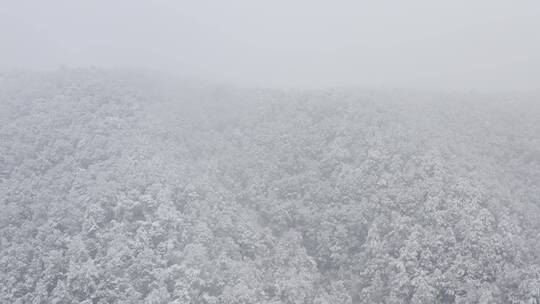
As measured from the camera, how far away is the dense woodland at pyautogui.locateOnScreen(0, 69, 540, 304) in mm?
24500

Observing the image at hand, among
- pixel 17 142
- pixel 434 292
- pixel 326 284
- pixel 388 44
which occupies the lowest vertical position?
pixel 326 284

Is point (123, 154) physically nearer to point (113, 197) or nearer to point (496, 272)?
point (113, 197)

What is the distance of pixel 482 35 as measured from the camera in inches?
3920

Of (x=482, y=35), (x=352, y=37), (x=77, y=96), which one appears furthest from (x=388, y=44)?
(x=77, y=96)

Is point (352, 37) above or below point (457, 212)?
above

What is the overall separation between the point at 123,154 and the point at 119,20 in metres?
119

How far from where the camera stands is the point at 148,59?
104375 millimetres

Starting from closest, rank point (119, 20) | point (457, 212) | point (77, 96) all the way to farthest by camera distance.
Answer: point (457, 212)
point (77, 96)
point (119, 20)

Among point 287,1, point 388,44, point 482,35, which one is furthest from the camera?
point 287,1

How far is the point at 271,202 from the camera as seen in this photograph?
1252 inches

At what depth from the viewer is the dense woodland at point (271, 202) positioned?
2450cm

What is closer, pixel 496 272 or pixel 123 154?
pixel 496 272

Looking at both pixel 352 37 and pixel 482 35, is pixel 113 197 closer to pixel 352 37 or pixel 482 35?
pixel 482 35

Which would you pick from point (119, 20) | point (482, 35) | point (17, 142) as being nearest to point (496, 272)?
point (17, 142)
